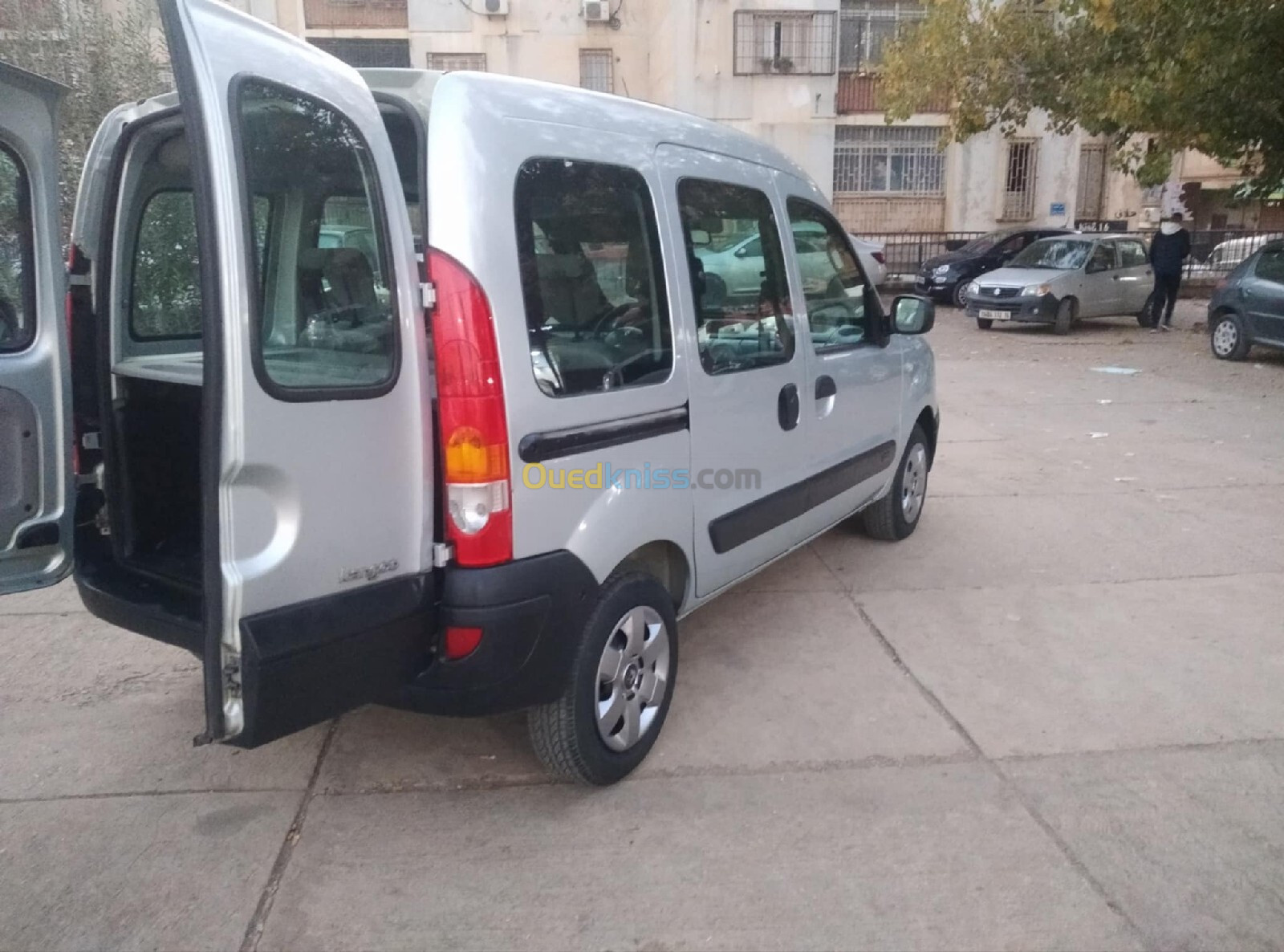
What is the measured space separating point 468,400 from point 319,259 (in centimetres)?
55

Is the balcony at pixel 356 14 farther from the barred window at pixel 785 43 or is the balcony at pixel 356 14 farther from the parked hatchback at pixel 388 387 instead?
the parked hatchback at pixel 388 387

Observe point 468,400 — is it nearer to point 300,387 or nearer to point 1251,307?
point 300,387

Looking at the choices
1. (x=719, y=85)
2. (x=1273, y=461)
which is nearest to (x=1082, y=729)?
(x=1273, y=461)

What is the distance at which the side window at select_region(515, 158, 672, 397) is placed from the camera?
2738mm

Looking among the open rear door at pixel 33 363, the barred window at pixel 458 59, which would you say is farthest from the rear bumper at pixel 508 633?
the barred window at pixel 458 59

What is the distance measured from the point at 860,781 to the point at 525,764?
3.65 feet

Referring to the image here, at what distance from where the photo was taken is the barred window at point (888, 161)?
80.2ft

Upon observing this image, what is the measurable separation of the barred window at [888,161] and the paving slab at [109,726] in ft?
74.4

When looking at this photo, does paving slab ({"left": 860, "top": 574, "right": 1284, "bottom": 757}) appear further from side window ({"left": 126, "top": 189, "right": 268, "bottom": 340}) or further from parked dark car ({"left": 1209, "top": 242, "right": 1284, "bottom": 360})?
parked dark car ({"left": 1209, "top": 242, "right": 1284, "bottom": 360})

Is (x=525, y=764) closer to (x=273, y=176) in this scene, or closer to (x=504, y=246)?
(x=504, y=246)

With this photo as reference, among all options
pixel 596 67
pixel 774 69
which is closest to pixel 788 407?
pixel 774 69

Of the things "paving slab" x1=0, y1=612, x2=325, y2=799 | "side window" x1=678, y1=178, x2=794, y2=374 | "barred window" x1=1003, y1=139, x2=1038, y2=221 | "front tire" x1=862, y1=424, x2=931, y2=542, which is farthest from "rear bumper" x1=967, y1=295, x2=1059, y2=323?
"paving slab" x1=0, y1=612, x2=325, y2=799

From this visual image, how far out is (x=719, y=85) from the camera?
22828 mm

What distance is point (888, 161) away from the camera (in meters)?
24.6
